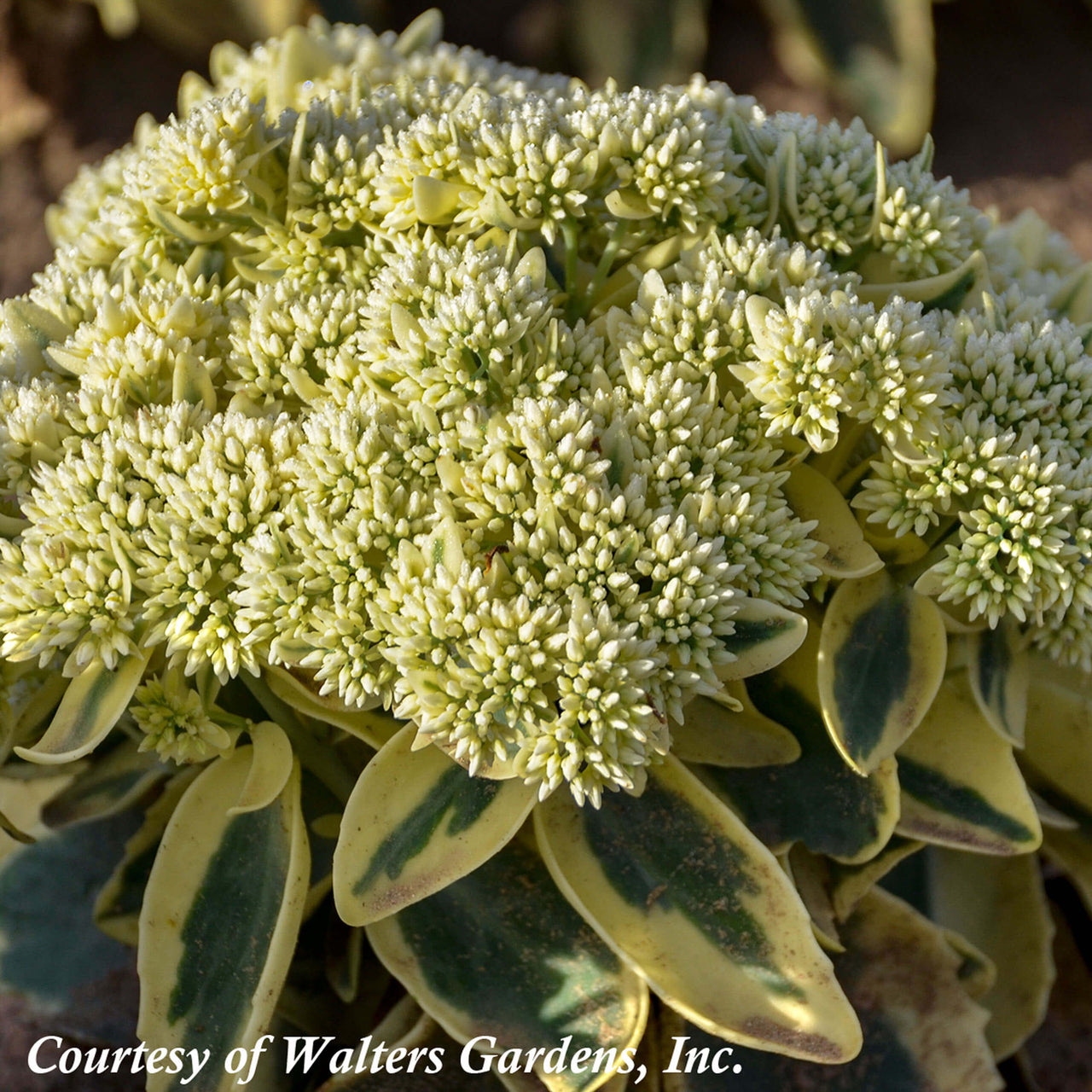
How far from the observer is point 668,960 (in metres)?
0.91

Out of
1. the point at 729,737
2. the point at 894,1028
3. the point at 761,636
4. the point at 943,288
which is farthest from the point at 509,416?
the point at 894,1028

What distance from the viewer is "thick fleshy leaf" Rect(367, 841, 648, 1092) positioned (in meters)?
0.96

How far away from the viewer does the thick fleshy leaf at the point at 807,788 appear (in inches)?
39.8

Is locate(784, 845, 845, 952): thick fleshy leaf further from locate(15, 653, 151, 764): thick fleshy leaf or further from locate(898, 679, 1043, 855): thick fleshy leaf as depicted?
locate(15, 653, 151, 764): thick fleshy leaf

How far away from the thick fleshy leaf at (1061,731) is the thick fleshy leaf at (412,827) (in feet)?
1.99

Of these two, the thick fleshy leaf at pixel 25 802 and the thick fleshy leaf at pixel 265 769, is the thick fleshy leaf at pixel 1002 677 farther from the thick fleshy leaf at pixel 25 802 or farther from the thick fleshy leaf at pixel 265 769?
the thick fleshy leaf at pixel 25 802

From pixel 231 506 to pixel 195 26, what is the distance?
240cm

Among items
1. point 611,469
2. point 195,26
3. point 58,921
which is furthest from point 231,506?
point 195,26

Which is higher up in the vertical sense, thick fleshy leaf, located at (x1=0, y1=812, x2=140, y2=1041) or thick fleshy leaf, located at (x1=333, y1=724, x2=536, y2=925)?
thick fleshy leaf, located at (x1=333, y1=724, x2=536, y2=925)

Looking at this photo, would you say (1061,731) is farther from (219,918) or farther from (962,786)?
(219,918)

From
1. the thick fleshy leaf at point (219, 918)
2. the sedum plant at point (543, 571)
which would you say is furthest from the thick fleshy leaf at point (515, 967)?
the thick fleshy leaf at point (219, 918)

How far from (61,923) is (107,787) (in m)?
0.22

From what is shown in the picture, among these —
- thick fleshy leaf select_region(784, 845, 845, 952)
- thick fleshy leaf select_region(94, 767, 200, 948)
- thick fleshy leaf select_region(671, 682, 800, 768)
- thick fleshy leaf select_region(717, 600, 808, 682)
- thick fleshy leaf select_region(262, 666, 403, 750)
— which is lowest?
thick fleshy leaf select_region(94, 767, 200, 948)

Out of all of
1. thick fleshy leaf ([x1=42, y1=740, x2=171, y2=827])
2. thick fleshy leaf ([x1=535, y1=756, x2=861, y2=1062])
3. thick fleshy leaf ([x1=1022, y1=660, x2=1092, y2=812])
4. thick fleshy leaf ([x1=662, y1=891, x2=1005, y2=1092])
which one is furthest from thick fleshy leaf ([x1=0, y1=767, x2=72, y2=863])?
thick fleshy leaf ([x1=1022, y1=660, x2=1092, y2=812])
